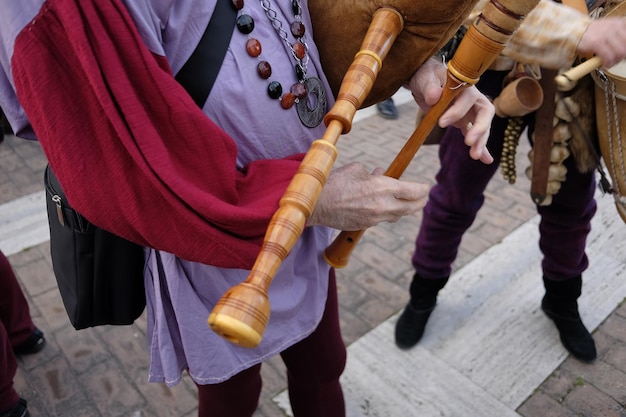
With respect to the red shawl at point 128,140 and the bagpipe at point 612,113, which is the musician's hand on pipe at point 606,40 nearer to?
the bagpipe at point 612,113

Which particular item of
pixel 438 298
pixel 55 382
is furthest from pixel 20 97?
pixel 438 298

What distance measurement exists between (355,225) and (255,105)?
0.32 meters

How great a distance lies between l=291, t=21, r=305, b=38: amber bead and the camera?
1098mm

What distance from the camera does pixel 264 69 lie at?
103 cm

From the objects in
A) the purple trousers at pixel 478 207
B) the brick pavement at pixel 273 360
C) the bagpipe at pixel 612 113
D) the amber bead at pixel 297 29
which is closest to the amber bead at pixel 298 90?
the amber bead at pixel 297 29

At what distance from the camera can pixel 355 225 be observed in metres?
1.05

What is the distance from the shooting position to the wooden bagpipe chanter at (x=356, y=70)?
2.42 feet

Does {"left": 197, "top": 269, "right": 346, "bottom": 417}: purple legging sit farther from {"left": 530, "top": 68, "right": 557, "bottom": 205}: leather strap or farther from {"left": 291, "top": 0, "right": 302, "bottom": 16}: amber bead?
{"left": 530, "top": 68, "right": 557, "bottom": 205}: leather strap

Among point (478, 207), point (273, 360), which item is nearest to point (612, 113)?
point (478, 207)

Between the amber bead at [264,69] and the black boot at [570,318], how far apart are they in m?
1.90

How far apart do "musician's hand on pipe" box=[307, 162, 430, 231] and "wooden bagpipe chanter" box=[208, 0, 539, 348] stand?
0.12 metres

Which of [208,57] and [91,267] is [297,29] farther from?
[91,267]

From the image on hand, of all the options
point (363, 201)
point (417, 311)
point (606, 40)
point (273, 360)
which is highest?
point (606, 40)

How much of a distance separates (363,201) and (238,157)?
0.28 m
